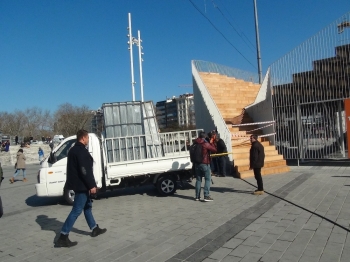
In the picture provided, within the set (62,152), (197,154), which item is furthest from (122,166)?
(197,154)

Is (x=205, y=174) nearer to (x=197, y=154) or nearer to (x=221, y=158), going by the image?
(x=197, y=154)

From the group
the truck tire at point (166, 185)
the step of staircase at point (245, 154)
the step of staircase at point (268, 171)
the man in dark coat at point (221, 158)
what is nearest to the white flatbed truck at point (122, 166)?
the truck tire at point (166, 185)

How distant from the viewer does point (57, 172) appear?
27.8 ft

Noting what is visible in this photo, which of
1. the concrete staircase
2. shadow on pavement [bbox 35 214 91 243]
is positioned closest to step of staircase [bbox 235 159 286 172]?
the concrete staircase

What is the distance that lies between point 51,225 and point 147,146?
3621 mm

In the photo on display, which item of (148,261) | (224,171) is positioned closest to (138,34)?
(224,171)

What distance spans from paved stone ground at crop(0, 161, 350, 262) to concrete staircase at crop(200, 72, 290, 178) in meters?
2.21

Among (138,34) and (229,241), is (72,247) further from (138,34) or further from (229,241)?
(138,34)

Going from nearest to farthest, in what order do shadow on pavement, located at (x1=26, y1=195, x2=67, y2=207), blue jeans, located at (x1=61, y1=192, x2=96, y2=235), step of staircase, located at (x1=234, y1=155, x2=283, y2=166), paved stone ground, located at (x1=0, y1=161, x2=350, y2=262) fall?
1. paved stone ground, located at (x1=0, y1=161, x2=350, y2=262)
2. blue jeans, located at (x1=61, y1=192, x2=96, y2=235)
3. shadow on pavement, located at (x1=26, y1=195, x2=67, y2=207)
4. step of staircase, located at (x1=234, y1=155, x2=283, y2=166)

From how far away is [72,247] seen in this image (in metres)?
5.00

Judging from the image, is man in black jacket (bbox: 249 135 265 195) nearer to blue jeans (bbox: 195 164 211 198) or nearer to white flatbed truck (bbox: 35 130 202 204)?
blue jeans (bbox: 195 164 211 198)

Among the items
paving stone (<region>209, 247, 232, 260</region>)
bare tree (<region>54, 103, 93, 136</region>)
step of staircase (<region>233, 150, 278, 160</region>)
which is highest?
bare tree (<region>54, 103, 93, 136</region>)

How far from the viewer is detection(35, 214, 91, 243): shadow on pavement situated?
19.1 ft

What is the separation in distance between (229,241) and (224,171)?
6.78 metres
